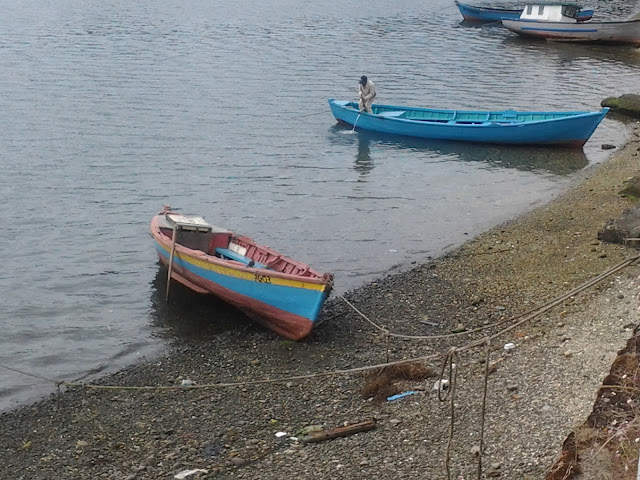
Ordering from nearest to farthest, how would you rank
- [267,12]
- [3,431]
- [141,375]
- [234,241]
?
[3,431]
[141,375]
[234,241]
[267,12]

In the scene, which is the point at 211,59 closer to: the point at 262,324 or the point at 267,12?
the point at 267,12

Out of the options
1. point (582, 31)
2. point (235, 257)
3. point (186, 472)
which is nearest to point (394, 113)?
point (235, 257)

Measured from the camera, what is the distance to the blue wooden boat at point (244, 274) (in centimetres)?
1467

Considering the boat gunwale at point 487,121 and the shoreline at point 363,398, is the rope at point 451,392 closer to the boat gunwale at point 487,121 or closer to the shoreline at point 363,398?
the shoreline at point 363,398

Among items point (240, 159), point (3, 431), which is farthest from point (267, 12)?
point (3, 431)

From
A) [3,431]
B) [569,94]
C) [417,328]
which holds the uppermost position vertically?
[569,94]

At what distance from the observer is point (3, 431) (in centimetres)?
1262

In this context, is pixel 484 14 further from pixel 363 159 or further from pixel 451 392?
pixel 451 392

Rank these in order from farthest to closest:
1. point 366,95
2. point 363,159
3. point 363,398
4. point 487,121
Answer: point 366,95 → point 487,121 → point 363,159 → point 363,398

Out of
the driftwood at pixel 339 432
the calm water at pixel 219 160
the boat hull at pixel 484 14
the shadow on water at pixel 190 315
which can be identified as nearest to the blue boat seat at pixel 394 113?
the calm water at pixel 219 160

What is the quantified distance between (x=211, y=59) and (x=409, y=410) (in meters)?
35.4

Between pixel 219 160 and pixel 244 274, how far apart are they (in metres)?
12.9

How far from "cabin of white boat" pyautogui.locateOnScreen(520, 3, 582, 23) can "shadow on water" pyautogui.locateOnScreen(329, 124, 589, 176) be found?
2842cm

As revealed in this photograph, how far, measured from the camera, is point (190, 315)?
16750 mm
